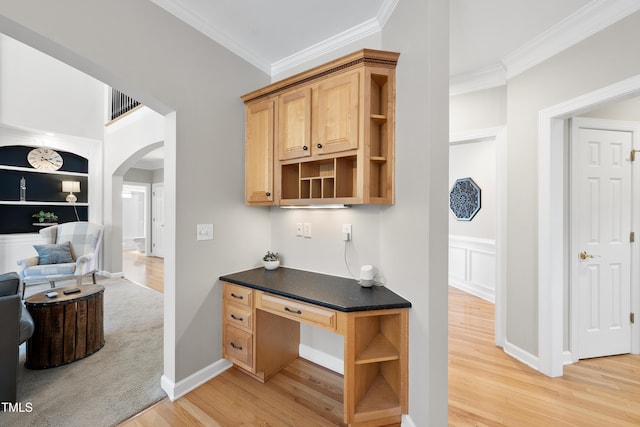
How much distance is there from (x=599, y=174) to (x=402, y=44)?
2.33m

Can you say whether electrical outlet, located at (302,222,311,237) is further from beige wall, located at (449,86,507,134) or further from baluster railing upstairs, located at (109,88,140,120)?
baluster railing upstairs, located at (109,88,140,120)

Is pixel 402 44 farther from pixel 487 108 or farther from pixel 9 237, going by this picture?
pixel 9 237

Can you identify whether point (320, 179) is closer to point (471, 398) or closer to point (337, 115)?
point (337, 115)

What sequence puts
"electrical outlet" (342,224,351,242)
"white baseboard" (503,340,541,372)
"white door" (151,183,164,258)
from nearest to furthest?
"electrical outlet" (342,224,351,242) < "white baseboard" (503,340,541,372) < "white door" (151,183,164,258)

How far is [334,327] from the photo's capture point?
5.17 feet

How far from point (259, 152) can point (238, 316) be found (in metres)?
1.41

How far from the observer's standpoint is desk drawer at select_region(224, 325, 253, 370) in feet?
6.58

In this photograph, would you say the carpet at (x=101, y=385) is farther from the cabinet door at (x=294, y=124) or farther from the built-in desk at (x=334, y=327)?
the cabinet door at (x=294, y=124)

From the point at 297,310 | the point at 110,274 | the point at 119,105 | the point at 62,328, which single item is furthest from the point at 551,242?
the point at 119,105

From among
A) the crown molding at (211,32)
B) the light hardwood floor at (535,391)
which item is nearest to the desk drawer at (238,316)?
the light hardwood floor at (535,391)

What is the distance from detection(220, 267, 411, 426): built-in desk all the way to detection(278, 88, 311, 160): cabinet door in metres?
1.06

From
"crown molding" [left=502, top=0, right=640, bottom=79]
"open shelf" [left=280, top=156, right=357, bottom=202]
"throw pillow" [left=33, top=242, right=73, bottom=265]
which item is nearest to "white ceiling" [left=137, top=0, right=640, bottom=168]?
"crown molding" [left=502, top=0, right=640, bottom=79]

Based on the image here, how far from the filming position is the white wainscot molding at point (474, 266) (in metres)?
3.98

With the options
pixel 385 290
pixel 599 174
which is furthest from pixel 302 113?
pixel 599 174
